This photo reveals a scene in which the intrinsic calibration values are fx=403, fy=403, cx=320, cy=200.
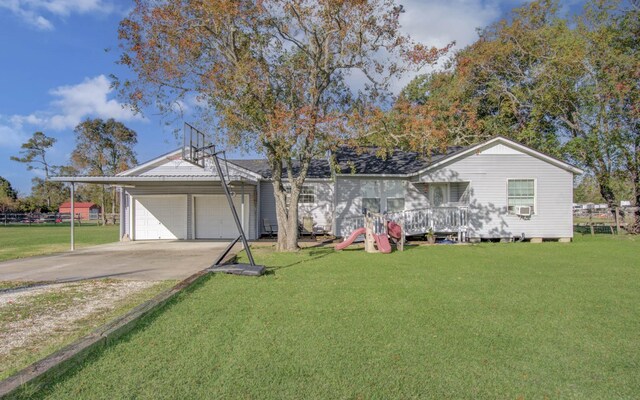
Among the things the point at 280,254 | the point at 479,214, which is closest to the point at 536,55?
the point at 479,214

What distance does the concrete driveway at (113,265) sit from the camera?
9039 mm

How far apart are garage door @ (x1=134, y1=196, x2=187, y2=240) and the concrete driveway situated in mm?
4492

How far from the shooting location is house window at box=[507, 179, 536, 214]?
661 inches

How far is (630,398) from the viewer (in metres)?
3.17

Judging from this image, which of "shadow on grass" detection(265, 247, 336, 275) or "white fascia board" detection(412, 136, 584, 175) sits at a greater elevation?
"white fascia board" detection(412, 136, 584, 175)

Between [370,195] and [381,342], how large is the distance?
1396cm

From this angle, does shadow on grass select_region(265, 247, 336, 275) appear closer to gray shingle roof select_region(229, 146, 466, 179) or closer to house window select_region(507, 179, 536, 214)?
gray shingle roof select_region(229, 146, 466, 179)

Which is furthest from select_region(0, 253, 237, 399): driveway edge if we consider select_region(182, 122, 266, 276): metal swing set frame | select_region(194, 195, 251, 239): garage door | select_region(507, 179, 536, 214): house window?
select_region(507, 179, 536, 214): house window

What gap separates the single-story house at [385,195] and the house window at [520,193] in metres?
Answer: 0.04

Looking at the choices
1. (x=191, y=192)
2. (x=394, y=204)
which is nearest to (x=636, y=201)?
(x=394, y=204)

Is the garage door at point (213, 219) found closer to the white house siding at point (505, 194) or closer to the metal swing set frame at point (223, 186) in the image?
the metal swing set frame at point (223, 186)

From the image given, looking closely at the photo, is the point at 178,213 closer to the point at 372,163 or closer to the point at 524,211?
the point at 372,163

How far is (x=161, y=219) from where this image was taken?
19078 millimetres

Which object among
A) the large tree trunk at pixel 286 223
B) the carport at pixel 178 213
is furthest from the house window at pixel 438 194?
the carport at pixel 178 213
